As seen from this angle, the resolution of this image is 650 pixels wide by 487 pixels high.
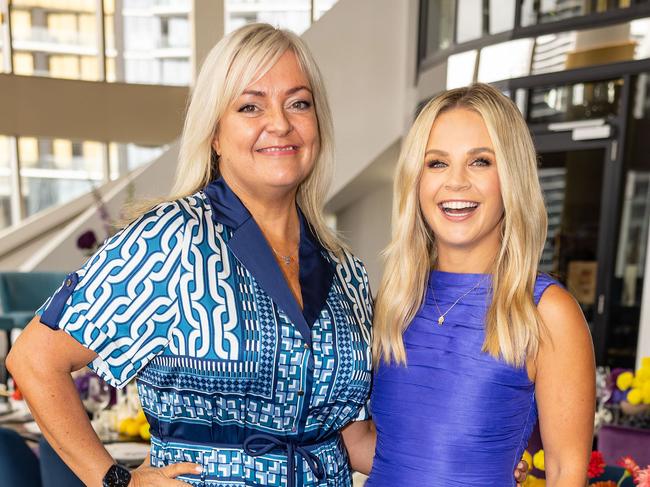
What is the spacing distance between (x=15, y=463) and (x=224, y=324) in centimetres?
107

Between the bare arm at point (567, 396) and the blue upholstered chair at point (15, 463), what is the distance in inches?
58.9

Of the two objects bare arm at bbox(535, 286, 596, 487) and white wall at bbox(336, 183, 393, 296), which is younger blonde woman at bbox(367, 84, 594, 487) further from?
white wall at bbox(336, 183, 393, 296)

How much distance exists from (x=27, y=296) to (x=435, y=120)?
313 inches

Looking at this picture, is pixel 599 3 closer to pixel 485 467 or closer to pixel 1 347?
pixel 485 467

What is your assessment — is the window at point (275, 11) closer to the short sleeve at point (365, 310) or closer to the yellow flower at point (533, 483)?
the short sleeve at point (365, 310)

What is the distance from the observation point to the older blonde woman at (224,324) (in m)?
1.38

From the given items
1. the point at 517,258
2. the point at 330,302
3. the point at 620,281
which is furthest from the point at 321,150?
the point at 620,281

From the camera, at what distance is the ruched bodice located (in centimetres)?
156

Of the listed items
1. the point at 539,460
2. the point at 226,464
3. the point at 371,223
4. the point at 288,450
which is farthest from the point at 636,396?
the point at 371,223

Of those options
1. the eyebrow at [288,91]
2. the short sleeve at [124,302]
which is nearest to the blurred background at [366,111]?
the eyebrow at [288,91]

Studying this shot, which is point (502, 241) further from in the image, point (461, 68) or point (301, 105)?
point (461, 68)

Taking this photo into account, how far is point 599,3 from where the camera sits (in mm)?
5906

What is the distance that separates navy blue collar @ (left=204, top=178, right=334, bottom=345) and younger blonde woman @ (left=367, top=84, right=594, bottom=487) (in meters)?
0.22

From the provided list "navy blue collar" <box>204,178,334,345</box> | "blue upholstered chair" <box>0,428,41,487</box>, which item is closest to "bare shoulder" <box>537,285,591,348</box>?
"navy blue collar" <box>204,178,334,345</box>
